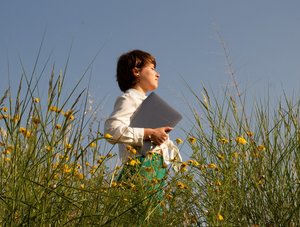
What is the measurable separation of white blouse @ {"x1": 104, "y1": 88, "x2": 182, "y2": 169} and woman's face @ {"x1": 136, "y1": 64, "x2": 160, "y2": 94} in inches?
5.0

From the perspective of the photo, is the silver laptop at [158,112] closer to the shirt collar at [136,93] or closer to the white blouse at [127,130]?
the white blouse at [127,130]

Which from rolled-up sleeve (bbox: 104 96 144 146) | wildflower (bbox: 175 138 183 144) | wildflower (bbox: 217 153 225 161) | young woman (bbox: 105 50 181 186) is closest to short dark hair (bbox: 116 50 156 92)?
young woman (bbox: 105 50 181 186)

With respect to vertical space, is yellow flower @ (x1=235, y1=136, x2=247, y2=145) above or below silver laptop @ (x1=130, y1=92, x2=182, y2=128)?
below

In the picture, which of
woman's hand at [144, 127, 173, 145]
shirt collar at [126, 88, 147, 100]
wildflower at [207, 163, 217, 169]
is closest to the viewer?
wildflower at [207, 163, 217, 169]

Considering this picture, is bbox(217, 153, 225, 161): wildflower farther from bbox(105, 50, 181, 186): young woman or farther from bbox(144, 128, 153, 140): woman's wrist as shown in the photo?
bbox(144, 128, 153, 140): woman's wrist

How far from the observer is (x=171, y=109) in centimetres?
272

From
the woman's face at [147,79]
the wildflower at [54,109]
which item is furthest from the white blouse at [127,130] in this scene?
the wildflower at [54,109]

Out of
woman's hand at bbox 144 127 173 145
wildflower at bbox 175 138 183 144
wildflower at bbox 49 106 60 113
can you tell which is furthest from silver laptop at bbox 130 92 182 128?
wildflower at bbox 49 106 60 113

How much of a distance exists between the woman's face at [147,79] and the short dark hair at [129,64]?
5cm

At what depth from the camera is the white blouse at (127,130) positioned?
106 inches

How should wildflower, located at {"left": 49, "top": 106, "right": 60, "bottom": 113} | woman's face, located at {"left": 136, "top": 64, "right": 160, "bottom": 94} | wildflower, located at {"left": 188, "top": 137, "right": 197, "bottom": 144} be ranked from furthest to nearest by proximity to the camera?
woman's face, located at {"left": 136, "top": 64, "right": 160, "bottom": 94}
wildflower, located at {"left": 188, "top": 137, "right": 197, "bottom": 144}
wildflower, located at {"left": 49, "top": 106, "right": 60, "bottom": 113}

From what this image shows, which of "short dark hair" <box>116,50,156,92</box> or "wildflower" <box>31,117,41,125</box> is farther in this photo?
"short dark hair" <box>116,50,156,92</box>

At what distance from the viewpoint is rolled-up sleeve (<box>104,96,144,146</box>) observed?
2.70 metres

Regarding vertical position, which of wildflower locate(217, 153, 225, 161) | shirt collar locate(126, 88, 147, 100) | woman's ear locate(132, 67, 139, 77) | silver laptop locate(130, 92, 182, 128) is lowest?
wildflower locate(217, 153, 225, 161)
